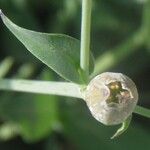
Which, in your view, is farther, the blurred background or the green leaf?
the blurred background

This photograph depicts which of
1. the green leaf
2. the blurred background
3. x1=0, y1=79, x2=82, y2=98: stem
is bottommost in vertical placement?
the blurred background

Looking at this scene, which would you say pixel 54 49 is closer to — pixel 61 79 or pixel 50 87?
pixel 50 87

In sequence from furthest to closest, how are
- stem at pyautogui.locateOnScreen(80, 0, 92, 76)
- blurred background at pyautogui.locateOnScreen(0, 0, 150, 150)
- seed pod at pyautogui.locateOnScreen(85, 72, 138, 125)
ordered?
blurred background at pyautogui.locateOnScreen(0, 0, 150, 150)
stem at pyautogui.locateOnScreen(80, 0, 92, 76)
seed pod at pyautogui.locateOnScreen(85, 72, 138, 125)

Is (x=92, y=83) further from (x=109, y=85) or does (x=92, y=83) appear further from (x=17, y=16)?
(x=17, y=16)

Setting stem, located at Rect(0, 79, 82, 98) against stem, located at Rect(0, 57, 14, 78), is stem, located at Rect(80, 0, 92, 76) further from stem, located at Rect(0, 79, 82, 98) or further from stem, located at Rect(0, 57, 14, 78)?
stem, located at Rect(0, 57, 14, 78)

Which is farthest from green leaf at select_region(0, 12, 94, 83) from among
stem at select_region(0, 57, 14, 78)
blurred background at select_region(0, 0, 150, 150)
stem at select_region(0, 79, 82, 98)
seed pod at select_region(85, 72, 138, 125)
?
stem at select_region(0, 57, 14, 78)
